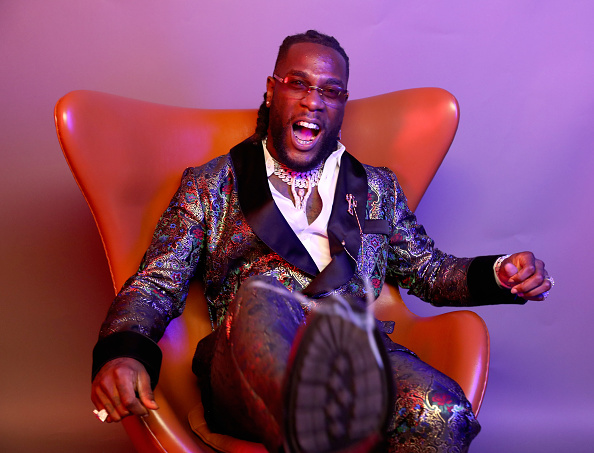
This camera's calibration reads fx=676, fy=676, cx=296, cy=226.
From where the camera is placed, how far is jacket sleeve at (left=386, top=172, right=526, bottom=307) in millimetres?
1955

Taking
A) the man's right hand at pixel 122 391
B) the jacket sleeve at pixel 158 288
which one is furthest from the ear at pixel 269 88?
the man's right hand at pixel 122 391

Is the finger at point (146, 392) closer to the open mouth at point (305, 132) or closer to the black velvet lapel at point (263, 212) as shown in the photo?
the black velvet lapel at point (263, 212)

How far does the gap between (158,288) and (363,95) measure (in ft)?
4.67

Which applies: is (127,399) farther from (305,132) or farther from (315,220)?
(305,132)

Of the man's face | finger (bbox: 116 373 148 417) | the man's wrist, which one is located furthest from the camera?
the man's face

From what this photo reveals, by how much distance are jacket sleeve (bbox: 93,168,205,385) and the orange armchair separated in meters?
0.13

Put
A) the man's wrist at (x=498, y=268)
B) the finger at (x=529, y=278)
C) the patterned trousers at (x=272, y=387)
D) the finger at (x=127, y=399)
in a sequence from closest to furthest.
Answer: the patterned trousers at (x=272, y=387)
the finger at (x=127, y=399)
the finger at (x=529, y=278)
the man's wrist at (x=498, y=268)

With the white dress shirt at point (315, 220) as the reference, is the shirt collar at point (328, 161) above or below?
above

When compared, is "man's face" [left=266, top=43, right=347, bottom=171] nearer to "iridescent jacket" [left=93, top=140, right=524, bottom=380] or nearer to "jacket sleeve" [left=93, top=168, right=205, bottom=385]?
"iridescent jacket" [left=93, top=140, right=524, bottom=380]

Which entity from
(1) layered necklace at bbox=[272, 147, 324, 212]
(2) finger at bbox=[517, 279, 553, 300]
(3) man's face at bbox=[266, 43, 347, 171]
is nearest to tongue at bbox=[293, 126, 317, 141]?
(3) man's face at bbox=[266, 43, 347, 171]

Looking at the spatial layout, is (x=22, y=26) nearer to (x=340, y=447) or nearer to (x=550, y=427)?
(x=340, y=447)

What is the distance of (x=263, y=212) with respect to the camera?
1863 mm

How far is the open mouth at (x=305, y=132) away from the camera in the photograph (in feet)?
6.40

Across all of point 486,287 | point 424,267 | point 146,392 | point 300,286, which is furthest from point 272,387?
point 424,267
